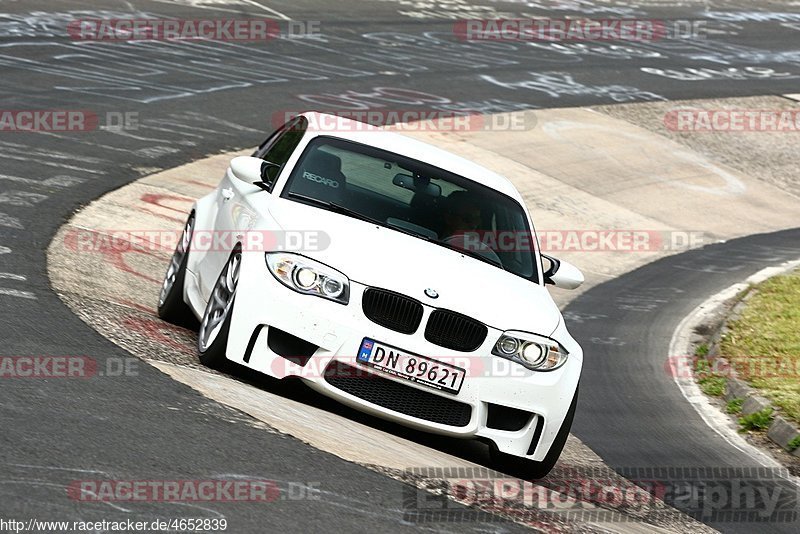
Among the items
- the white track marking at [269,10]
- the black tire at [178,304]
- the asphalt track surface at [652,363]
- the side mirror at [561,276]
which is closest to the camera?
the side mirror at [561,276]

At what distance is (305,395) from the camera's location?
23.2ft

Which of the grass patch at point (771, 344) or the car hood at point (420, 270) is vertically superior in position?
the car hood at point (420, 270)

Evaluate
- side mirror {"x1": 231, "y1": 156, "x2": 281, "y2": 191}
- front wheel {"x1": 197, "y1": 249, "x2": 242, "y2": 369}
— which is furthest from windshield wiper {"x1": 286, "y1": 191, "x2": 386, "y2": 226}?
front wheel {"x1": 197, "y1": 249, "x2": 242, "y2": 369}

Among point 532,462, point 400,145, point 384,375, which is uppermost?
point 400,145

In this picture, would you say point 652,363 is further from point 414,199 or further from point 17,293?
point 17,293

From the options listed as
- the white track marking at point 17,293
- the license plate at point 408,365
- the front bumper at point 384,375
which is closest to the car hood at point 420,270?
the front bumper at point 384,375

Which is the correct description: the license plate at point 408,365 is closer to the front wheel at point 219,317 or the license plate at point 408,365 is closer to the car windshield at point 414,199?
the front wheel at point 219,317

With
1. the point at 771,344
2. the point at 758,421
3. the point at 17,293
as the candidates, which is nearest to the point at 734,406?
the point at 758,421

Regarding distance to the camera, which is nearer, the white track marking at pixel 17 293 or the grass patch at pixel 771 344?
the white track marking at pixel 17 293

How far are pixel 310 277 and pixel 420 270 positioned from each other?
61cm

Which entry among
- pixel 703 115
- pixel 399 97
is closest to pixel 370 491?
pixel 399 97

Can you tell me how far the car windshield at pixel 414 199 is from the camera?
7684mm

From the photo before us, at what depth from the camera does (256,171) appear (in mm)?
7914

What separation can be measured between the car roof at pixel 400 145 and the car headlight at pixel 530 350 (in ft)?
5.65
